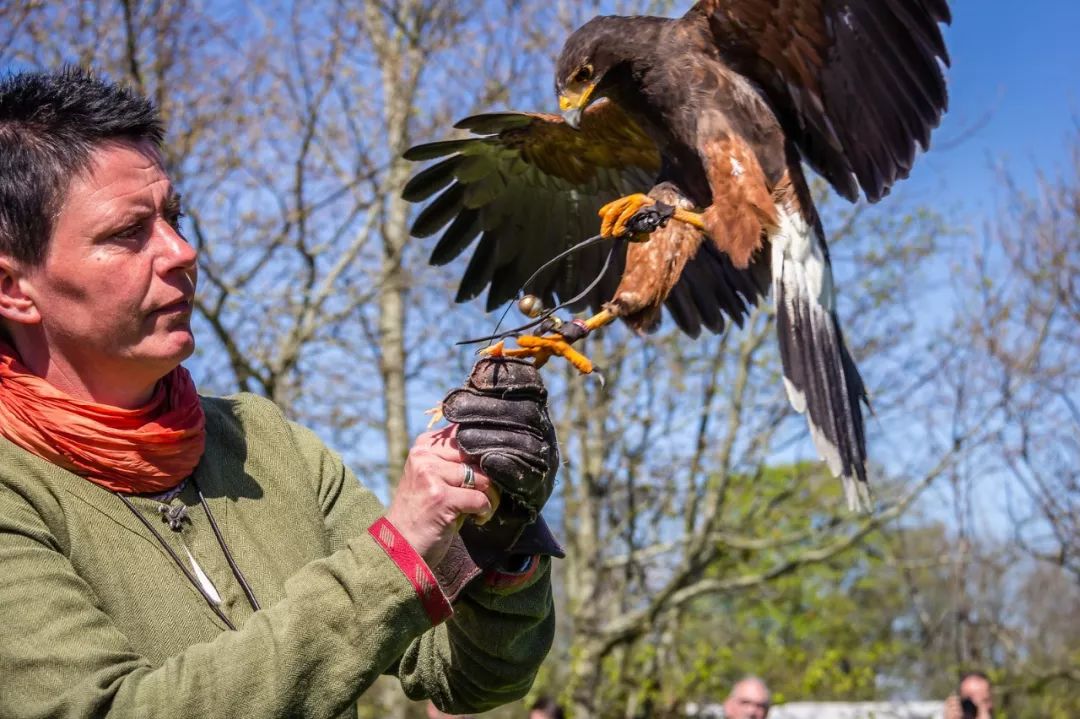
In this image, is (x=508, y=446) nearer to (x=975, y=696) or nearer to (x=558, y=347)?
(x=558, y=347)

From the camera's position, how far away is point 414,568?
130 centimetres

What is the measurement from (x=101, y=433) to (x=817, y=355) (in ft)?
6.17

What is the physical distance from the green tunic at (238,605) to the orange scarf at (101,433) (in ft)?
0.08

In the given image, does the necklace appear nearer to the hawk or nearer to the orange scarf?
the orange scarf

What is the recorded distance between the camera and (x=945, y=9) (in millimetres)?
2666

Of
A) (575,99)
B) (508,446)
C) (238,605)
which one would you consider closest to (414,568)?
(508,446)

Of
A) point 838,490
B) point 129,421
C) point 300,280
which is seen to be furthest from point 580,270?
point 838,490

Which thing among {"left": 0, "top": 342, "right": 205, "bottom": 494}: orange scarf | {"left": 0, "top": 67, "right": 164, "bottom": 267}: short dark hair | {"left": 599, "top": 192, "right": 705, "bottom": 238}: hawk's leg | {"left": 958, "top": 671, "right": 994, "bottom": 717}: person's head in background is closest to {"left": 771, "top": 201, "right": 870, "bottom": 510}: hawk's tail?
{"left": 599, "top": 192, "right": 705, "bottom": 238}: hawk's leg

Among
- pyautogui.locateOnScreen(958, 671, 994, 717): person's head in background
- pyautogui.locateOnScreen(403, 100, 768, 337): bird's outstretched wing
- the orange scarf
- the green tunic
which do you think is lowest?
the green tunic

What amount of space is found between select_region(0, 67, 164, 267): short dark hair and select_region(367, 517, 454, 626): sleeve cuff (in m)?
0.60

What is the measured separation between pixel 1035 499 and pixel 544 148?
7.16 m

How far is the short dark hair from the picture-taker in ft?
4.82

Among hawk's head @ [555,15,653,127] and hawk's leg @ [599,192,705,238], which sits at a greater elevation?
hawk's head @ [555,15,653,127]

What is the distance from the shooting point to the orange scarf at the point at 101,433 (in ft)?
4.77
